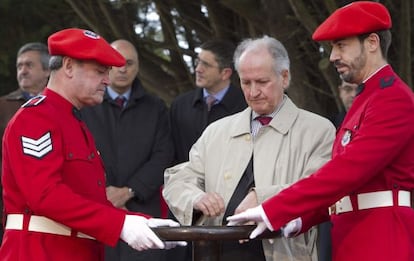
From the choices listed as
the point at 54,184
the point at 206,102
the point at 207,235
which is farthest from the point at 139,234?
the point at 206,102

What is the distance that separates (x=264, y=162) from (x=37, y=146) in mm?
1179

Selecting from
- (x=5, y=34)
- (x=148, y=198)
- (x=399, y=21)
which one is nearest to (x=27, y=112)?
(x=148, y=198)

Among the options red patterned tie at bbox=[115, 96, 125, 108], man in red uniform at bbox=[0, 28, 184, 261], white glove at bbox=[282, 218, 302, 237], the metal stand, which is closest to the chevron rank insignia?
man in red uniform at bbox=[0, 28, 184, 261]

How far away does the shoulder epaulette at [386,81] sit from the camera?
16.0 ft

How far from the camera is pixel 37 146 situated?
15.6ft

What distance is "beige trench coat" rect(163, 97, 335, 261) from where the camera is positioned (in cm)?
534

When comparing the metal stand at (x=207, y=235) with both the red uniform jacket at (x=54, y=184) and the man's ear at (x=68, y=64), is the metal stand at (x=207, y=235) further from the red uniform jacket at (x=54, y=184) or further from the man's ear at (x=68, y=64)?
the man's ear at (x=68, y=64)

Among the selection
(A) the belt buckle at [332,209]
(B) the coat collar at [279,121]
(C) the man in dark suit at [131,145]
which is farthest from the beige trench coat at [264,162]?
(C) the man in dark suit at [131,145]

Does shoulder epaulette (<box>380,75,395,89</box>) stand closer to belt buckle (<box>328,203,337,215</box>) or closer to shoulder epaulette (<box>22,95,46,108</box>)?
belt buckle (<box>328,203,337,215</box>)

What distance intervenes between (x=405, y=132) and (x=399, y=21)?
3.56 m

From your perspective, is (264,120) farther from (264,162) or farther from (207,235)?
(207,235)

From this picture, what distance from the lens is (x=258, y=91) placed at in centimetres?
550

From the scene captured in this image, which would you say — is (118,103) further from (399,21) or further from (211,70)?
(399,21)

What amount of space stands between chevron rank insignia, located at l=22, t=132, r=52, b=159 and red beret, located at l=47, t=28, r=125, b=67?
402 millimetres
